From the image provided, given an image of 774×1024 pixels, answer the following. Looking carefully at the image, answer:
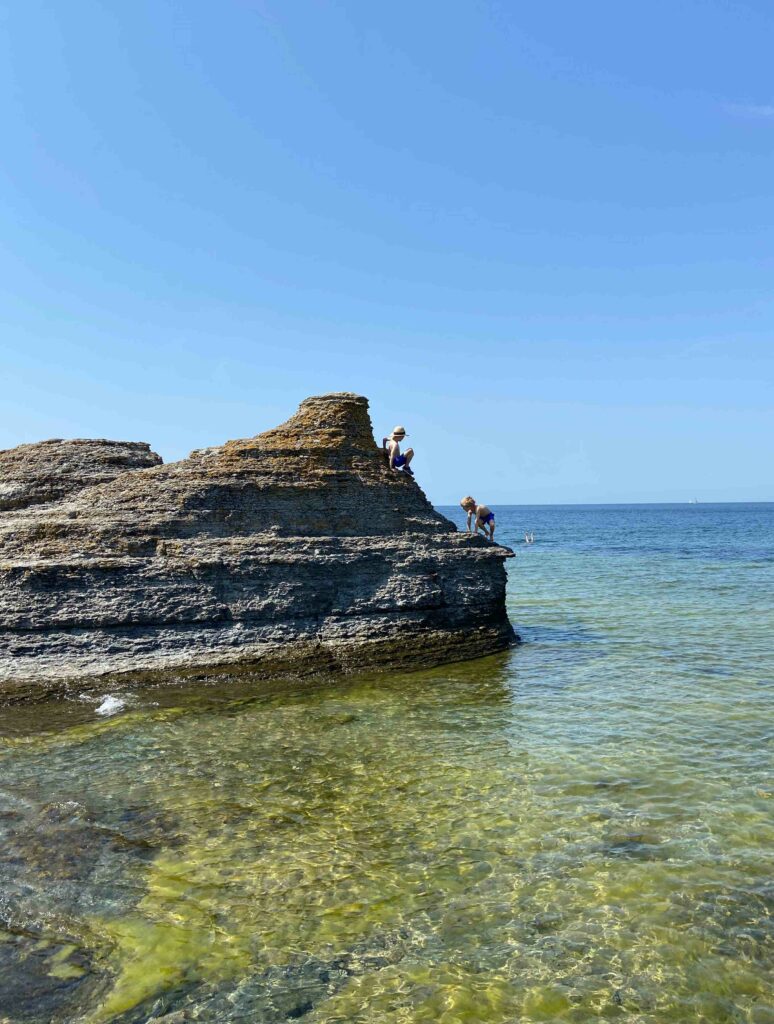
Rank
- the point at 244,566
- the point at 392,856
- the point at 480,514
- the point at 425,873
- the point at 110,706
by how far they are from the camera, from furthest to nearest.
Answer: the point at 480,514
the point at 244,566
the point at 110,706
the point at 392,856
the point at 425,873

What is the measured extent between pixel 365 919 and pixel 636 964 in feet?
7.82

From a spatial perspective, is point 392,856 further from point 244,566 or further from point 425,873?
point 244,566

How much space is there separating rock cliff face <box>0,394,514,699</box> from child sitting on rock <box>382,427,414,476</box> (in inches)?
11.7

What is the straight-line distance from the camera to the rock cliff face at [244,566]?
15.0m

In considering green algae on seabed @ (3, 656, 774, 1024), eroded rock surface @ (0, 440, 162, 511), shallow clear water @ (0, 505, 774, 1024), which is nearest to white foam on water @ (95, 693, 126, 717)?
shallow clear water @ (0, 505, 774, 1024)

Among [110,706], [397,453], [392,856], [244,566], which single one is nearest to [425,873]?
[392,856]

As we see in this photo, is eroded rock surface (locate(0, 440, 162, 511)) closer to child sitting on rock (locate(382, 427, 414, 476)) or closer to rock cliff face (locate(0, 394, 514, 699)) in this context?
rock cliff face (locate(0, 394, 514, 699))

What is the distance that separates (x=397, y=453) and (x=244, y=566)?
5494mm

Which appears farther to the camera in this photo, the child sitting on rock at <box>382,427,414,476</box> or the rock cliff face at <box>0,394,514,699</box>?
the child sitting on rock at <box>382,427,414,476</box>

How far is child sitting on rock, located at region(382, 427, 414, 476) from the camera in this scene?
19.2 meters

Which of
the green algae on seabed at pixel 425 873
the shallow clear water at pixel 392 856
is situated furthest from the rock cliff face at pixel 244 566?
the green algae on seabed at pixel 425 873

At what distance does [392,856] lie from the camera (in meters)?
7.87

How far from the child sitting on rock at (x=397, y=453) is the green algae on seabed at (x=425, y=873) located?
8310mm

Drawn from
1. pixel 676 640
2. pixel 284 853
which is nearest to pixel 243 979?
pixel 284 853
